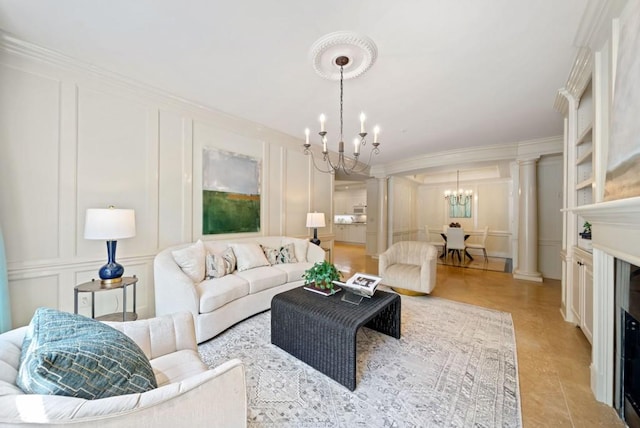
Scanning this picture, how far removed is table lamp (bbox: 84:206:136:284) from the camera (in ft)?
6.93

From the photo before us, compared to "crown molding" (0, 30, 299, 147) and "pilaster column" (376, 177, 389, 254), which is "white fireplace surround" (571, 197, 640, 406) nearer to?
"crown molding" (0, 30, 299, 147)

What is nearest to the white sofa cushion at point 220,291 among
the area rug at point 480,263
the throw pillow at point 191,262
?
the throw pillow at point 191,262

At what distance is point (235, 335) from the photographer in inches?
97.7

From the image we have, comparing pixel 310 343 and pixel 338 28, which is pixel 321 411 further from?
pixel 338 28

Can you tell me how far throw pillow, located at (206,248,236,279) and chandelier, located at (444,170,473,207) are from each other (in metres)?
7.22

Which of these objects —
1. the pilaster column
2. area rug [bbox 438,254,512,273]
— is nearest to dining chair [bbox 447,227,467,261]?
area rug [bbox 438,254,512,273]

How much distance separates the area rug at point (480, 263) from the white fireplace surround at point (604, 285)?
14.2ft

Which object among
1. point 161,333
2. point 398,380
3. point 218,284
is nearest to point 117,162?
point 218,284

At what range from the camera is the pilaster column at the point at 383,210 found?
269 inches

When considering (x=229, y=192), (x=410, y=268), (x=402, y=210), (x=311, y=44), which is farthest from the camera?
(x=402, y=210)

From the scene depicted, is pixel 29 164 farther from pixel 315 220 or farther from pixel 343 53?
pixel 315 220

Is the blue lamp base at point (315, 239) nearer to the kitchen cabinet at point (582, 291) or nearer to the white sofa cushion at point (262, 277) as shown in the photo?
the white sofa cushion at point (262, 277)

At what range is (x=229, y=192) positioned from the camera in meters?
3.60

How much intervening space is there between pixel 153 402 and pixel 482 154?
5.98 m
